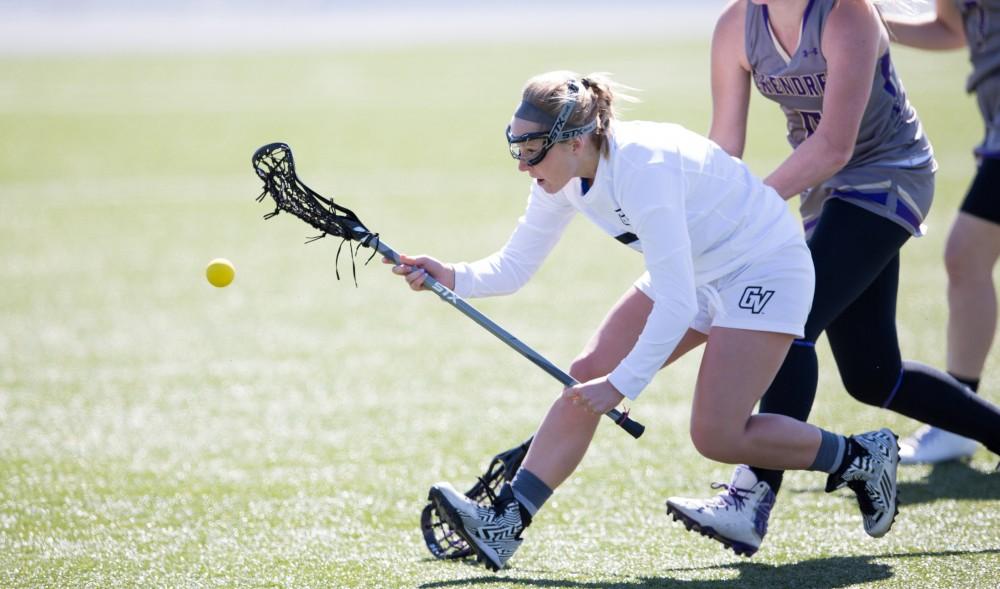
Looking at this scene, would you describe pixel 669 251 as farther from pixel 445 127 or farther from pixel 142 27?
pixel 142 27

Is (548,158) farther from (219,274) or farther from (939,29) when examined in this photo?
(939,29)

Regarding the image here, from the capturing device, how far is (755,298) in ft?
11.3

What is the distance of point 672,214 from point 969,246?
209cm

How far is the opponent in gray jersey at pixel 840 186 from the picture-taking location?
3.65 metres

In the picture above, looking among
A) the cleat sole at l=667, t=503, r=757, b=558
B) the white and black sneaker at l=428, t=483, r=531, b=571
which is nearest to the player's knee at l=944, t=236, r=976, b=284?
the cleat sole at l=667, t=503, r=757, b=558

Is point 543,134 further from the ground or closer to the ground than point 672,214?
further from the ground

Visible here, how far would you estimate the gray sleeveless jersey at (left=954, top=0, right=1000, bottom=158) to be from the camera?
4859mm

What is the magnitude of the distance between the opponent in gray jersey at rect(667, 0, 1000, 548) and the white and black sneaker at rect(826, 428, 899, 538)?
0.17 feet

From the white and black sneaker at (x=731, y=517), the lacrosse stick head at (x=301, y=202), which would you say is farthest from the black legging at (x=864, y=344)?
the lacrosse stick head at (x=301, y=202)

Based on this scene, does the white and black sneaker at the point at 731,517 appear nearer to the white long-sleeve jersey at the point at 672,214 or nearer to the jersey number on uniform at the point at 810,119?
the white long-sleeve jersey at the point at 672,214

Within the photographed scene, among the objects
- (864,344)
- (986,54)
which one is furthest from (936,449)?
(986,54)

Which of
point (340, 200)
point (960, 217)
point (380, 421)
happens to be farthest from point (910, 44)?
point (340, 200)

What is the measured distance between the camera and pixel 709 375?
11.3 ft

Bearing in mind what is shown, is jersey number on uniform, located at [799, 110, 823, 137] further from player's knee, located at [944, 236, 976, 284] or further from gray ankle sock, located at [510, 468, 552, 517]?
gray ankle sock, located at [510, 468, 552, 517]
